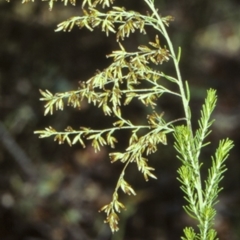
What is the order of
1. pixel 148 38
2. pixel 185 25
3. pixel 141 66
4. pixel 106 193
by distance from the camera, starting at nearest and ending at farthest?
pixel 141 66 < pixel 106 193 < pixel 148 38 < pixel 185 25

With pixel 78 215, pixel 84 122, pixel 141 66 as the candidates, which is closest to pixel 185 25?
pixel 84 122

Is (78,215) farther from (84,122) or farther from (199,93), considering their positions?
(199,93)

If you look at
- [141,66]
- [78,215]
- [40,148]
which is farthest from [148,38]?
[141,66]

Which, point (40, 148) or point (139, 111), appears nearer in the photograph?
point (40, 148)

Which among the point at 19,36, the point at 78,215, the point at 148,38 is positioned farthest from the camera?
the point at 148,38

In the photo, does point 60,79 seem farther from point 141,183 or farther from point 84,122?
point 141,183

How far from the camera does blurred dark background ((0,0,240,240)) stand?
526 centimetres

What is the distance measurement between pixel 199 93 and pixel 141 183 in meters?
1.77

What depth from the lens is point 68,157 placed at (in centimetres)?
608

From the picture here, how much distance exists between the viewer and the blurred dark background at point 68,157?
5258 mm

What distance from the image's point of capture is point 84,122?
20.2 feet

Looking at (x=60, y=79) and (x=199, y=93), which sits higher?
(x=199, y=93)

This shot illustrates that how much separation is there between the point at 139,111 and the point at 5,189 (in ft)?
5.93

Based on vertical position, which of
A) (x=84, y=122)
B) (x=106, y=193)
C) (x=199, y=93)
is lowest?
(x=106, y=193)
